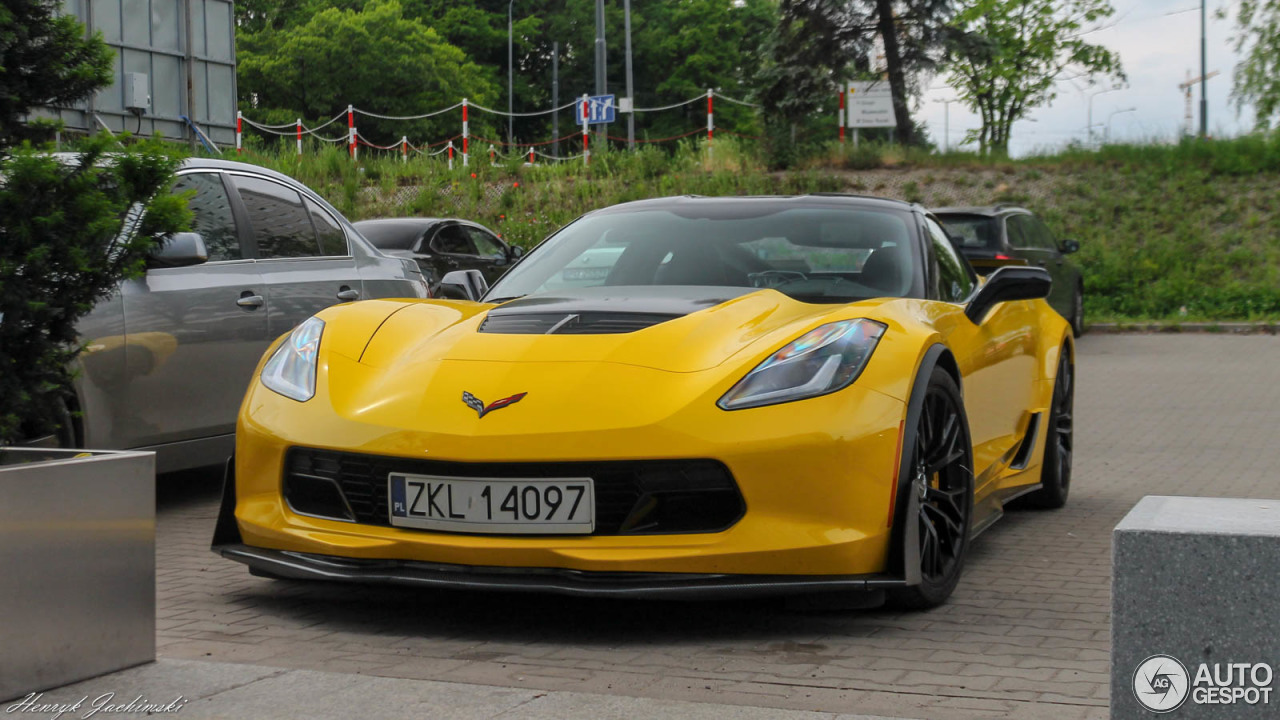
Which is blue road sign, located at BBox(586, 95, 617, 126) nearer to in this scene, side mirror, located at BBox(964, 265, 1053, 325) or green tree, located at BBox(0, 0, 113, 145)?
side mirror, located at BBox(964, 265, 1053, 325)

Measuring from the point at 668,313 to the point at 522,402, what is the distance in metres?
0.71

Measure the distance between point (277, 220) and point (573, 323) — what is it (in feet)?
10.3

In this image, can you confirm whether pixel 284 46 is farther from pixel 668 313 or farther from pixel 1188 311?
pixel 668 313

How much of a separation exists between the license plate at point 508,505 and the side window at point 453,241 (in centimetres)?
1169

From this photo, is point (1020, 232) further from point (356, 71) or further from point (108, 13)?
point (356, 71)

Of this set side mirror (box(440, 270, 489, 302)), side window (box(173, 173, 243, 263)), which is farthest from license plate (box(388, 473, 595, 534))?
side window (box(173, 173, 243, 263))

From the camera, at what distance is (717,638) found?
422cm

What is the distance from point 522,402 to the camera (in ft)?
13.6

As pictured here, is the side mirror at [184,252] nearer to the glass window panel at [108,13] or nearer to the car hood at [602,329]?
the car hood at [602,329]

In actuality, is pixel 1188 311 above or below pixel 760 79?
below

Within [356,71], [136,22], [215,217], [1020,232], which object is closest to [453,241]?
[1020,232]

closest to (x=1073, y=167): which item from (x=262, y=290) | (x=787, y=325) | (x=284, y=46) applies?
(x=262, y=290)
